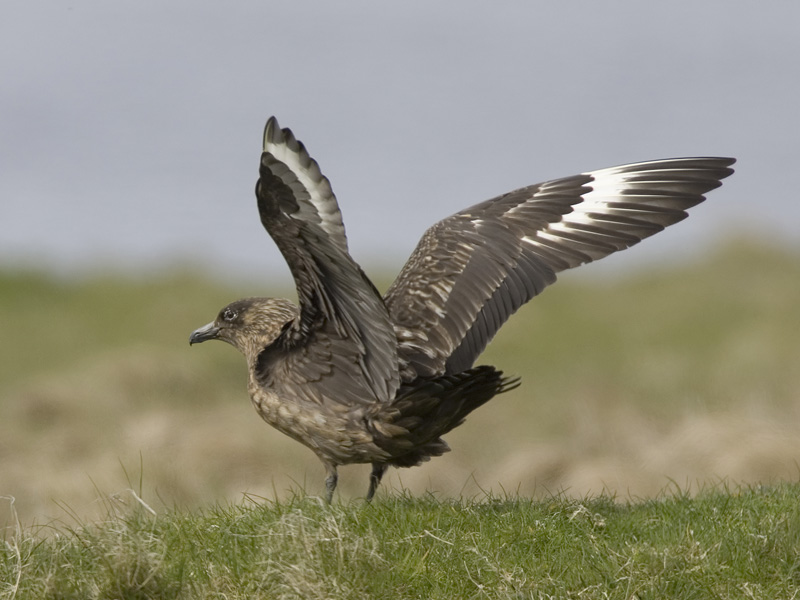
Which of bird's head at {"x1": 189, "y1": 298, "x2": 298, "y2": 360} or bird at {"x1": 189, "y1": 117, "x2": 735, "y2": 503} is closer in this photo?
bird at {"x1": 189, "y1": 117, "x2": 735, "y2": 503}

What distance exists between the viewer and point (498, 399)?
1505 cm

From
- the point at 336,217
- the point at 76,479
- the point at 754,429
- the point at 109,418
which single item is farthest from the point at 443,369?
the point at 109,418

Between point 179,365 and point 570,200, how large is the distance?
28.9 feet

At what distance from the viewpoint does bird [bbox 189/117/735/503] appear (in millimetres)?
4777

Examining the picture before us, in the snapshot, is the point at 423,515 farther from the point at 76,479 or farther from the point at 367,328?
the point at 76,479

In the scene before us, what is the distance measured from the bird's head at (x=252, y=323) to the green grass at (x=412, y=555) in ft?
3.39

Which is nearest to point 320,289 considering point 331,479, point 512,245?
point 331,479

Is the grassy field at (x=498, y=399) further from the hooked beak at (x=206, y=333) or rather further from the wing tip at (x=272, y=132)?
the wing tip at (x=272, y=132)

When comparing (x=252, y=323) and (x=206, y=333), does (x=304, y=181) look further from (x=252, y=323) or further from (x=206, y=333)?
(x=206, y=333)

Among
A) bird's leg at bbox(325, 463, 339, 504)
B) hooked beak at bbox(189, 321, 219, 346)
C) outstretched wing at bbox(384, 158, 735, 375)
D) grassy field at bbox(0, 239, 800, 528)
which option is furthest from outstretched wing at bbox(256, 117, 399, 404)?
grassy field at bbox(0, 239, 800, 528)

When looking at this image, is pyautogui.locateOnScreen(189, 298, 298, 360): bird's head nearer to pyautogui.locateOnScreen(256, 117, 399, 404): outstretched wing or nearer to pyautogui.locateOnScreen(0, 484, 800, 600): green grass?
pyautogui.locateOnScreen(256, 117, 399, 404): outstretched wing

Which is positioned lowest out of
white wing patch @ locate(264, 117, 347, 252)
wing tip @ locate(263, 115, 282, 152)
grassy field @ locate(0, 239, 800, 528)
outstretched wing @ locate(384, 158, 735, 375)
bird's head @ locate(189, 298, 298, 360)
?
grassy field @ locate(0, 239, 800, 528)

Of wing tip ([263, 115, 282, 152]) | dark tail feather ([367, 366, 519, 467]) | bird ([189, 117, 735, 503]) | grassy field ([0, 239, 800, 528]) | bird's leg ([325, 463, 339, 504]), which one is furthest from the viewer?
grassy field ([0, 239, 800, 528])

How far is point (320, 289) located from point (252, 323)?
4.19 feet
